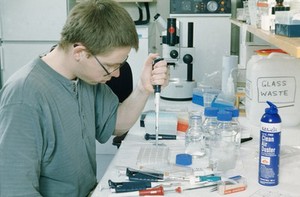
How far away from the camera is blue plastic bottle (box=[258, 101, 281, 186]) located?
1207 mm

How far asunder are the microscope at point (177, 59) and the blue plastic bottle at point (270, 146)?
123 centimetres

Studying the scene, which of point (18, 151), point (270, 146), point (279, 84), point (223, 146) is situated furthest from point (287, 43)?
point (18, 151)

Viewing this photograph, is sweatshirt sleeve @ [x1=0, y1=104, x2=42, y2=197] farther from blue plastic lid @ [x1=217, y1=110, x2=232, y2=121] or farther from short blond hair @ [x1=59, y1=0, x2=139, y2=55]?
blue plastic lid @ [x1=217, y1=110, x2=232, y2=121]

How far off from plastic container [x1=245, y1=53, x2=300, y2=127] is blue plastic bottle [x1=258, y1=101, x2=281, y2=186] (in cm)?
65

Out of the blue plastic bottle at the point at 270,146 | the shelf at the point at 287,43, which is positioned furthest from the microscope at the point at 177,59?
the blue plastic bottle at the point at 270,146

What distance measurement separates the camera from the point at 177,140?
1720 millimetres

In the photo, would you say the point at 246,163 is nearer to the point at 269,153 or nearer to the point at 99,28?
the point at 269,153

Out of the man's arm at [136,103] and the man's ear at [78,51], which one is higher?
the man's ear at [78,51]

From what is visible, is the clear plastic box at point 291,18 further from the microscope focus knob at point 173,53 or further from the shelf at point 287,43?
the microscope focus knob at point 173,53

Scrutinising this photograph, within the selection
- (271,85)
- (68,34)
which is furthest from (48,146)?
(271,85)

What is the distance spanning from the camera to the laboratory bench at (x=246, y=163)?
1.23 metres

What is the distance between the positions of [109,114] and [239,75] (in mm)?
988

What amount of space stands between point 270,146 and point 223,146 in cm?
27

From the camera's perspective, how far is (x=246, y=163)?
57.1 inches
